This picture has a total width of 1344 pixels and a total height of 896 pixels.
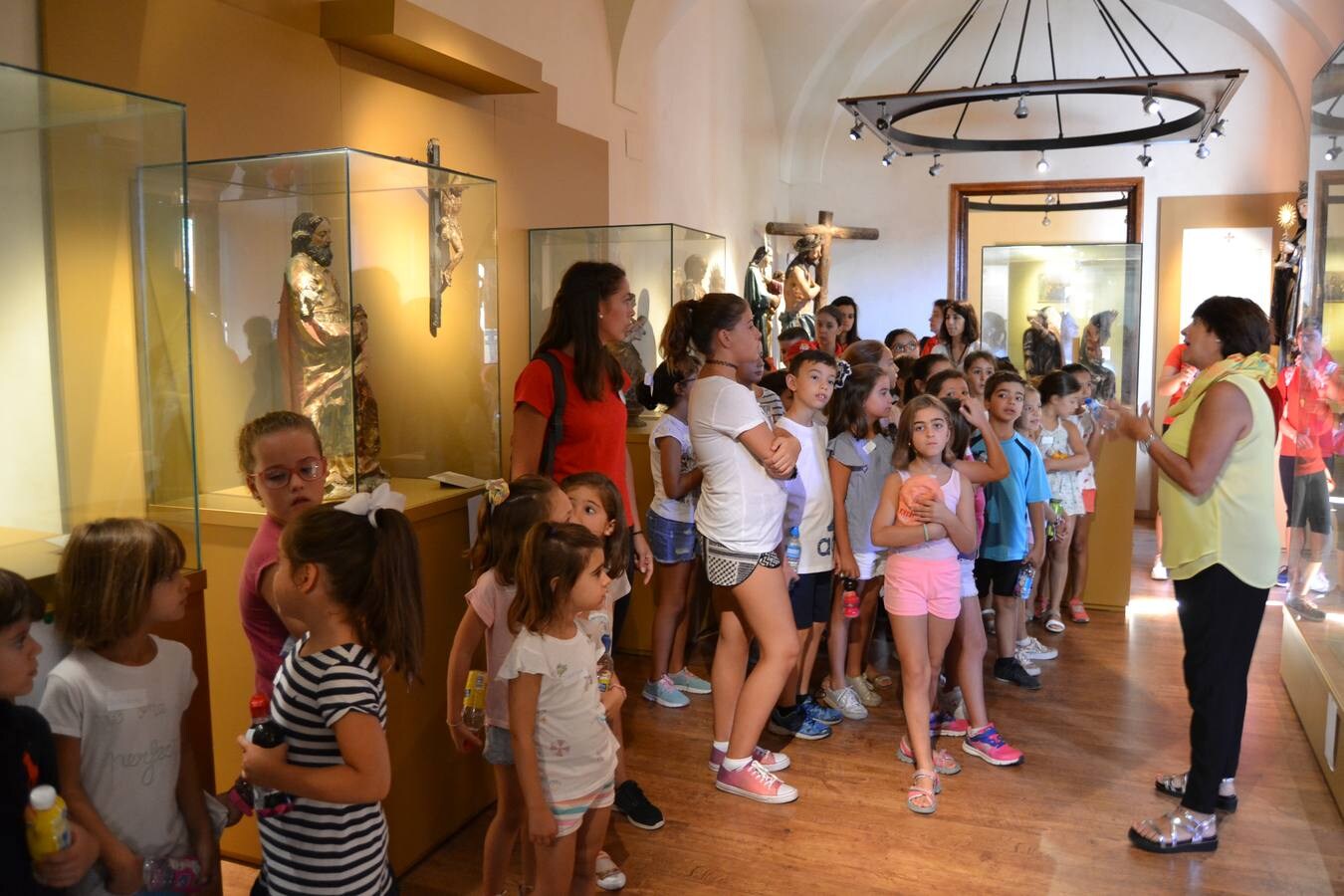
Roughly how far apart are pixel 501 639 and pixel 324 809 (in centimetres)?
84

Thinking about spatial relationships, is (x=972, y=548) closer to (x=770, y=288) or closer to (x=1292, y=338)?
(x=770, y=288)

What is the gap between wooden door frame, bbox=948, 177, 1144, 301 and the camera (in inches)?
396

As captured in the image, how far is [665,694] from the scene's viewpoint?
181 inches

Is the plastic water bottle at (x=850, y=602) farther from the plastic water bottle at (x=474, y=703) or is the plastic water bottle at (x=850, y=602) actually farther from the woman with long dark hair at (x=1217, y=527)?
the plastic water bottle at (x=474, y=703)

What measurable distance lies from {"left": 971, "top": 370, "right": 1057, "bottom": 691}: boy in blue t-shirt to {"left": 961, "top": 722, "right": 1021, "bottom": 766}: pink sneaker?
2.52 feet

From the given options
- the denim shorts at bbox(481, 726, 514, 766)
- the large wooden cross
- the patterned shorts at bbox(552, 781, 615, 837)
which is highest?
the large wooden cross

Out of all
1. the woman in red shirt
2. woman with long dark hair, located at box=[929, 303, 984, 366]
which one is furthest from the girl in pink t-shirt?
woman with long dark hair, located at box=[929, 303, 984, 366]

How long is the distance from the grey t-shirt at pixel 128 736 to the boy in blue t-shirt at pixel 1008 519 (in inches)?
133

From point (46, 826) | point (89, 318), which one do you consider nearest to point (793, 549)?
point (89, 318)

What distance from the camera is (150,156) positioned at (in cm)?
239

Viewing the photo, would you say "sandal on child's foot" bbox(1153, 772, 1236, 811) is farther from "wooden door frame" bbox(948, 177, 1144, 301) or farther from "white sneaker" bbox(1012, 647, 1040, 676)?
"wooden door frame" bbox(948, 177, 1144, 301)

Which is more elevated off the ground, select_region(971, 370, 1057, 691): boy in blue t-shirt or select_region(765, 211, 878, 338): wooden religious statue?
select_region(765, 211, 878, 338): wooden religious statue

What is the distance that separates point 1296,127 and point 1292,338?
2.09m

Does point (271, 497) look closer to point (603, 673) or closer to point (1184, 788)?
point (603, 673)
